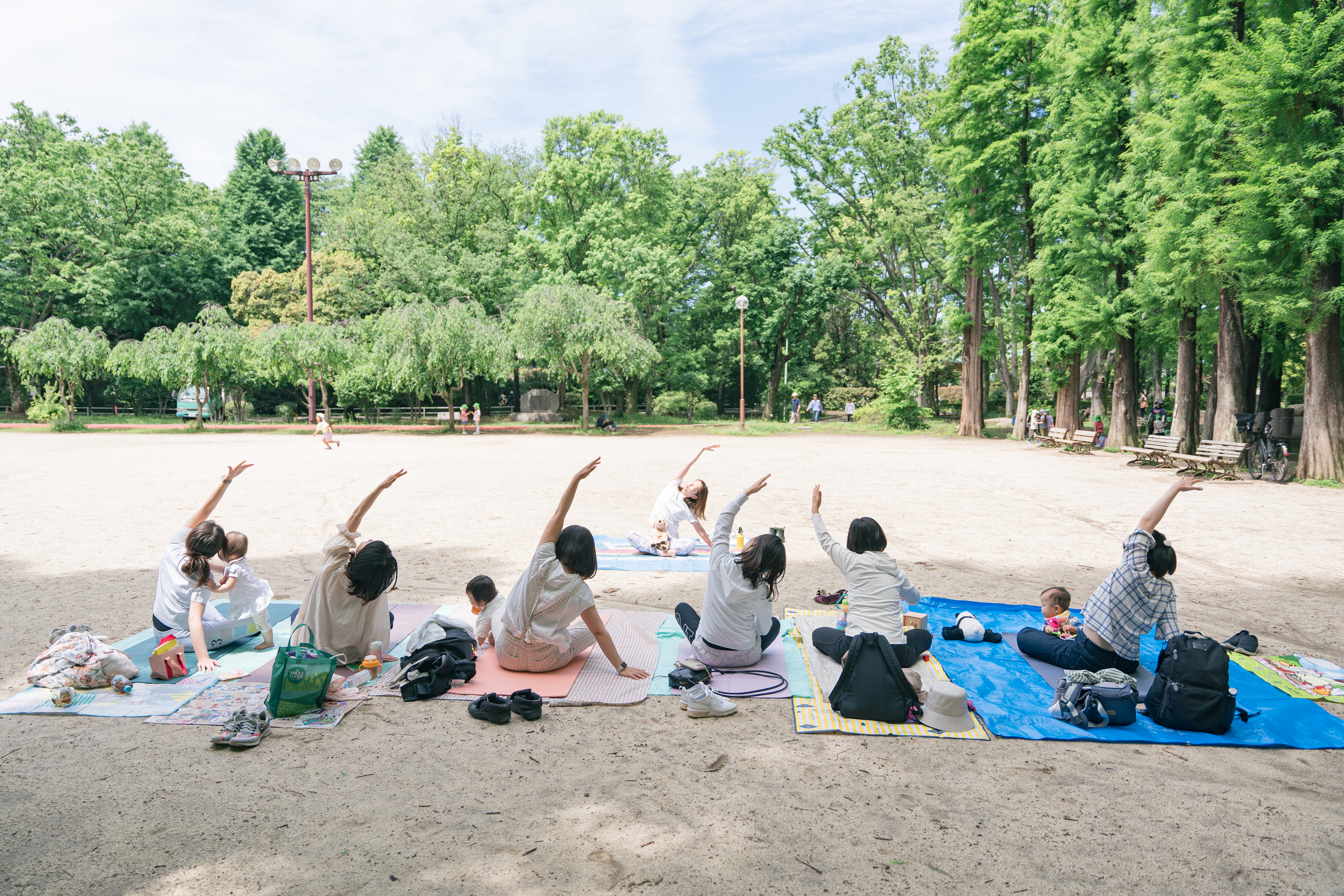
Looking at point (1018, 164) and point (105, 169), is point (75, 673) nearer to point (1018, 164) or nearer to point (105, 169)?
point (1018, 164)

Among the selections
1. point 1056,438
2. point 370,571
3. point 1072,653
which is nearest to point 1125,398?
point 1056,438

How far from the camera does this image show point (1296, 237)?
13.5 m

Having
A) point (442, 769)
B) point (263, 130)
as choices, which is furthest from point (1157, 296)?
point (263, 130)

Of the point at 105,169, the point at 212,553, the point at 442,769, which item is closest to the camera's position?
the point at 442,769

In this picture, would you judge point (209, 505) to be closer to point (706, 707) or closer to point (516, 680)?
point (516, 680)

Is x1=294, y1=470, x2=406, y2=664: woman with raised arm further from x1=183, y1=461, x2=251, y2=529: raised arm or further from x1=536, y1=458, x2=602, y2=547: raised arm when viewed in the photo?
x1=183, y1=461, x2=251, y2=529: raised arm

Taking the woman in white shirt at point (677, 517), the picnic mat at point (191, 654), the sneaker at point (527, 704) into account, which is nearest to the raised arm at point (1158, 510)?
the sneaker at point (527, 704)

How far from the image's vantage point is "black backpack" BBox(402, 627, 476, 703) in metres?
4.52

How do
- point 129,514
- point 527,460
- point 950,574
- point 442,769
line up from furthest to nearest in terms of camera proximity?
point 527,460 < point 129,514 < point 950,574 < point 442,769

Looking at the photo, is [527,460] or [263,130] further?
[263,130]

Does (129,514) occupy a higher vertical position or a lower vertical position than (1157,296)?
lower

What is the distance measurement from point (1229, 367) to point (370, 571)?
64.3ft

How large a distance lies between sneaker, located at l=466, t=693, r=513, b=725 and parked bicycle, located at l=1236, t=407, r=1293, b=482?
55.4 ft

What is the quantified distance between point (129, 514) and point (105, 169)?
39.6m
